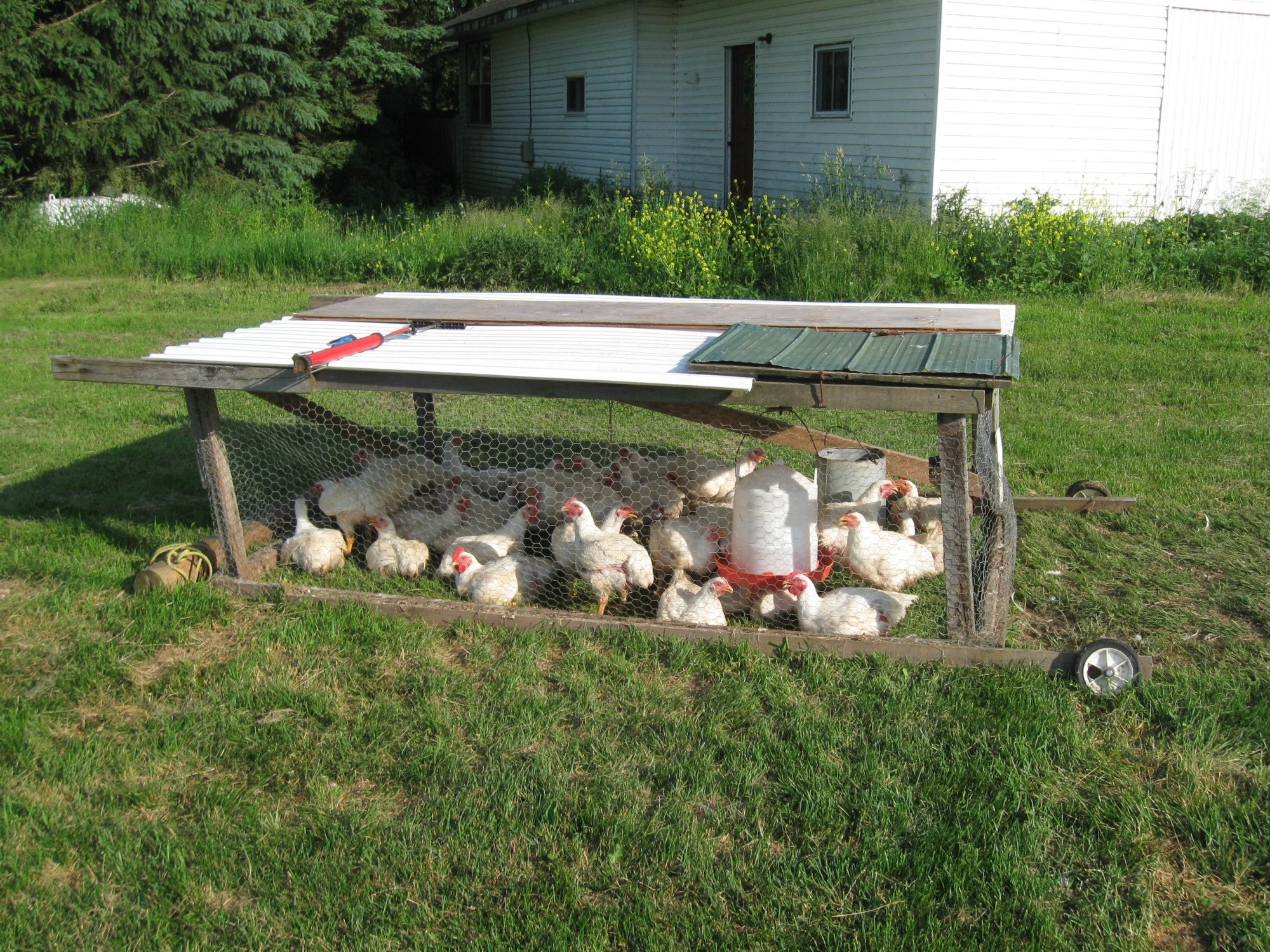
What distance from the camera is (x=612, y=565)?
417cm

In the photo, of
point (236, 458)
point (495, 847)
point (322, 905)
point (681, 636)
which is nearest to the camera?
point (322, 905)

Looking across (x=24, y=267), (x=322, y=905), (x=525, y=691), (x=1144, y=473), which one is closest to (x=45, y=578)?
(x=525, y=691)

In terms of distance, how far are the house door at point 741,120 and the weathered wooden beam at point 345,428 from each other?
10641 millimetres

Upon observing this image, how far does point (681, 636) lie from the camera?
381cm

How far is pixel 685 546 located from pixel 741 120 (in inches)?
487

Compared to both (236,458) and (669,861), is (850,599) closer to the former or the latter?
(669,861)

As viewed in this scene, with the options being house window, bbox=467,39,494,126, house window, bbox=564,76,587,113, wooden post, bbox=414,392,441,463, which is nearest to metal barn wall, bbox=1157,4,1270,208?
house window, bbox=564,76,587,113

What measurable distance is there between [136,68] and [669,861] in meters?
18.2

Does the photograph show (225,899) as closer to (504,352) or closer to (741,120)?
(504,352)

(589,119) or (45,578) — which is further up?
(589,119)

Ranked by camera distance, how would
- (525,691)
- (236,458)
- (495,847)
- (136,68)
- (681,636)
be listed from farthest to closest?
(136,68) → (236,458) → (681,636) → (525,691) → (495,847)

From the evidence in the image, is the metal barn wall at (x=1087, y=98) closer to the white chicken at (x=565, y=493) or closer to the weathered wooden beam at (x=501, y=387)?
the white chicken at (x=565, y=493)

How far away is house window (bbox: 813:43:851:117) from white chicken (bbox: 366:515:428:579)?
10035 millimetres

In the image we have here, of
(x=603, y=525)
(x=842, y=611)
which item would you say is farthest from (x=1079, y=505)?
(x=603, y=525)
